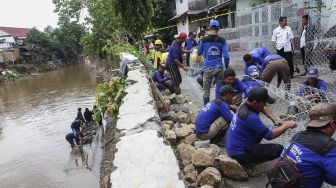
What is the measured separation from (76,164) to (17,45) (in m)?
40.8

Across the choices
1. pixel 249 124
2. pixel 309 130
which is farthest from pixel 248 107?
pixel 309 130

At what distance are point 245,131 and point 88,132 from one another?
370 inches

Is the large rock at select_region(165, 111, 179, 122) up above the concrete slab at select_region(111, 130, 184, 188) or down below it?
below

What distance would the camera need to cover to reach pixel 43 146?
13.3 m

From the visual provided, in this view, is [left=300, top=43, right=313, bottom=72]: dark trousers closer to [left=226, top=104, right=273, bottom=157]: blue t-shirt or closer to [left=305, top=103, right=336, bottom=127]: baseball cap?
[left=226, top=104, right=273, bottom=157]: blue t-shirt

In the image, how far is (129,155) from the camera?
3.57 metres

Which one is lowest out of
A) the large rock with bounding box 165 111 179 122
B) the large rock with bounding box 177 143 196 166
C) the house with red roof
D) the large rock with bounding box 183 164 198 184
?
the large rock with bounding box 183 164 198 184

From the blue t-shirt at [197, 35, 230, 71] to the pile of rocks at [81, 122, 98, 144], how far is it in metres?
7.01

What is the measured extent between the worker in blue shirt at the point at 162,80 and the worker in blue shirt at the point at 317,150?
21.1ft

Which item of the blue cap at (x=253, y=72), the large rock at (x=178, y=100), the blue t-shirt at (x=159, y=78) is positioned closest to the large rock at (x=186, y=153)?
the blue cap at (x=253, y=72)

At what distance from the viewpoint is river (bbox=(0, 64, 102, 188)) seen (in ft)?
32.2

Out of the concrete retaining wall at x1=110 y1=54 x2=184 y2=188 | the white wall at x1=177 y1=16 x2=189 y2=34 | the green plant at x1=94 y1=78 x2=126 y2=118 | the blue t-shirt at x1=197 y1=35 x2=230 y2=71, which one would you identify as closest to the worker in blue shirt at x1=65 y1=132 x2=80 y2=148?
the green plant at x1=94 y1=78 x2=126 y2=118

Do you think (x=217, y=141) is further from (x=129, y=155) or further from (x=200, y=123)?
(x=129, y=155)

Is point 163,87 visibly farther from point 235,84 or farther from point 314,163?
point 314,163
